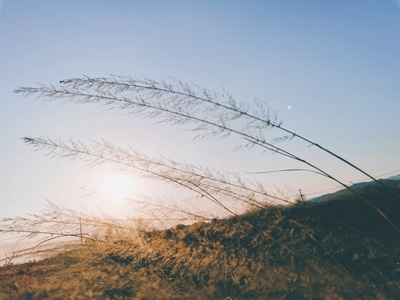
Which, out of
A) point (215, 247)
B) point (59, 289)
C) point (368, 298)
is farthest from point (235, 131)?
point (59, 289)

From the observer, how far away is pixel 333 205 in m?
3.90

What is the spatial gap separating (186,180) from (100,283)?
72cm

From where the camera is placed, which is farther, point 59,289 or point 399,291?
point 59,289

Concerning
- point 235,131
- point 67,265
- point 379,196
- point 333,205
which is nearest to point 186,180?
point 235,131

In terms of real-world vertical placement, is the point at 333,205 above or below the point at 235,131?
below

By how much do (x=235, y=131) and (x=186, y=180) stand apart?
324 millimetres

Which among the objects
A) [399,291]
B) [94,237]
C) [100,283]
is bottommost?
[399,291]

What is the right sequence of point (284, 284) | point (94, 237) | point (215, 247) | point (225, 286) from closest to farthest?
point (284, 284) < point (225, 286) < point (215, 247) < point (94, 237)

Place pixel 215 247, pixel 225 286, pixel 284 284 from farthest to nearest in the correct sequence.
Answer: pixel 215 247
pixel 225 286
pixel 284 284

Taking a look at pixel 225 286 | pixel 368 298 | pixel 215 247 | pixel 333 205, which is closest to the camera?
pixel 368 298

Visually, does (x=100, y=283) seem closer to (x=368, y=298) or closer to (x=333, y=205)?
(x=368, y=298)

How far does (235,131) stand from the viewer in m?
1.53

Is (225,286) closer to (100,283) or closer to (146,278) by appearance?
(146,278)

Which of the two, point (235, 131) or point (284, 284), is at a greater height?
point (235, 131)
